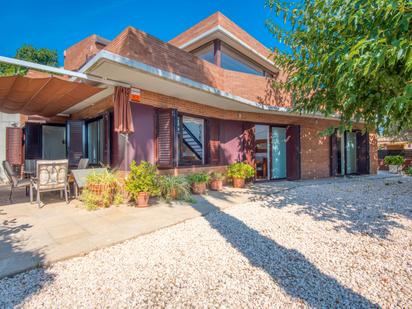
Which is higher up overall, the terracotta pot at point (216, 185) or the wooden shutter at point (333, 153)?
the wooden shutter at point (333, 153)

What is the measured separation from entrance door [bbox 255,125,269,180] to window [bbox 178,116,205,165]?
317 cm

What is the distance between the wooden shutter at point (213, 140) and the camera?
8469mm

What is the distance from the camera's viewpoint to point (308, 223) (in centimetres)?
438

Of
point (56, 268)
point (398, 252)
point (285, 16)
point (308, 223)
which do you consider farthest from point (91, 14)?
point (398, 252)

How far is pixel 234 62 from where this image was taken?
1062 centimetres

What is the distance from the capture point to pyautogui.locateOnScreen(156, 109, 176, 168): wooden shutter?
6.64 m

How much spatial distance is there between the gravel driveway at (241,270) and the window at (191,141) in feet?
11.8

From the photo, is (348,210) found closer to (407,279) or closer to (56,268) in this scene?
(407,279)

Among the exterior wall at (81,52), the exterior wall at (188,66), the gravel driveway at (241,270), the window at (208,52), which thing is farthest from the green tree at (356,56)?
the exterior wall at (81,52)

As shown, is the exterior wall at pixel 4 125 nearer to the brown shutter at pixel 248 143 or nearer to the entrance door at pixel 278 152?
the brown shutter at pixel 248 143

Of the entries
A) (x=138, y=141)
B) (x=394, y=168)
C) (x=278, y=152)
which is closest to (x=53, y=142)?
(x=138, y=141)

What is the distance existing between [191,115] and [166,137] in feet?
5.27

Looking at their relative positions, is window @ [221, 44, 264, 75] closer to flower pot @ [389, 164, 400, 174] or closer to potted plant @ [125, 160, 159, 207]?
potted plant @ [125, 160, 159, 207]

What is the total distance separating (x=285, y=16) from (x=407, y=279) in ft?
19.4
